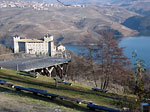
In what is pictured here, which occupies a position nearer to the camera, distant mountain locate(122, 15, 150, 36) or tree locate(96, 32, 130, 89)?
tree locate(96, 32, 130, 89)

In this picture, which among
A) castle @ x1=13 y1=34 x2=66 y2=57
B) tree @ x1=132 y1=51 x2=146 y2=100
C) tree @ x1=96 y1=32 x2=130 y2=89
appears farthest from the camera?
castle @ x1=13 y1=34 x2=66 y2=57

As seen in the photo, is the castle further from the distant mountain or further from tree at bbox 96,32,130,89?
the distant mountain

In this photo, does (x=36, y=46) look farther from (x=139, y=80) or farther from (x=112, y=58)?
(x=139, y=80)

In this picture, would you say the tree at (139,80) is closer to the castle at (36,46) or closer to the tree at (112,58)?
the tree at (112,58)

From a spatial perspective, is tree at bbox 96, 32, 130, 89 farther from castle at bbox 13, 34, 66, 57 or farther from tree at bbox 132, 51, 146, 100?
castle at bbox 13, 34, 66, 57

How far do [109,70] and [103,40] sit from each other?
1.90 m

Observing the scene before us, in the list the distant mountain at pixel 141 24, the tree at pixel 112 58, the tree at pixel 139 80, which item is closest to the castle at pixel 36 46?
the tree at pixel 112 58

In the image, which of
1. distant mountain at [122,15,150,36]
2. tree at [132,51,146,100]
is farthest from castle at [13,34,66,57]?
distant mountain at [122,15,150,36]

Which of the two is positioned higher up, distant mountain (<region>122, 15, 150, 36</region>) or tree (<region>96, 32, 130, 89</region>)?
distant mountain (<region>122, 15, 150, 36</region>)

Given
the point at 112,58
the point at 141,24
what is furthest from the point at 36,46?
the point at 141,24

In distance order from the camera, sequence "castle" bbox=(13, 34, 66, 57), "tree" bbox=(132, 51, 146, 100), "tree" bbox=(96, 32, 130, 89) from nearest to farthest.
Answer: "tree" bbox=(132, 51, 146, 100) → "tree" bbox=(96, 32, 130, 89) → "castle" bbox=(13, 34, 66, 57)

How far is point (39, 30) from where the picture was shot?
4407 inches

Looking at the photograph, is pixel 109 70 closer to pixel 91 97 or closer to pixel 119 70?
pixel 119 70

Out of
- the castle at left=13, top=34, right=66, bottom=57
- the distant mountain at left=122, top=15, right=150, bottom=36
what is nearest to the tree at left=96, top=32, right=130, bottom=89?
the castle at left=13, top=34, right=66, bottom=57
